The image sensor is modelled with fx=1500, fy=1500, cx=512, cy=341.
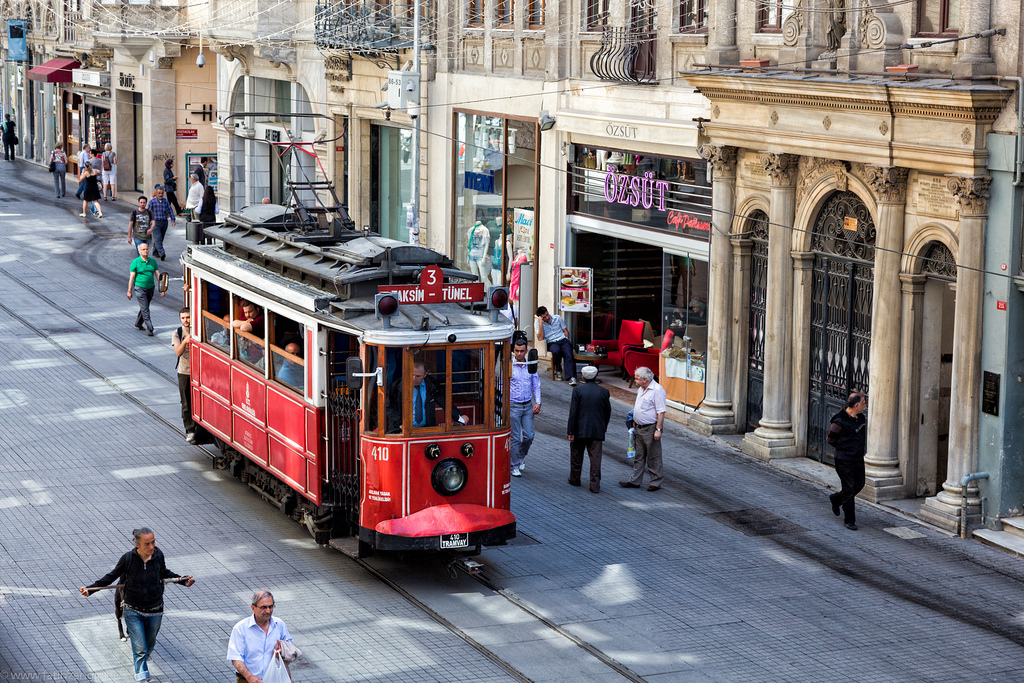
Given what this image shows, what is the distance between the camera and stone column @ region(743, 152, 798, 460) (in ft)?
63.3

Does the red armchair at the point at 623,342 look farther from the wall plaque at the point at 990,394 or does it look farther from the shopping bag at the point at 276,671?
the shopping bag at the point at 276,671

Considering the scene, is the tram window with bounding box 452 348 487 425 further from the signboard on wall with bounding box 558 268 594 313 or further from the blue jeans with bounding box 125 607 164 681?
the signboard on wall with bounding box 558 268 594 313

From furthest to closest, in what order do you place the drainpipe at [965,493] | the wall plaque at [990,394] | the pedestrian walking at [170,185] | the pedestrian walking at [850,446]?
the pedestrian walking at [170,185]
the pedestrian walking at [850,446]
the drainpipe at [965,493]
the wall plaque at [990,394]

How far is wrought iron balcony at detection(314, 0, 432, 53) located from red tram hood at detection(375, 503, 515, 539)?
16862 millimetres

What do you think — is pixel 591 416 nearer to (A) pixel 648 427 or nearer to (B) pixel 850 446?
(A) pixel 648 427

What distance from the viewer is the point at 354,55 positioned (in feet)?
106

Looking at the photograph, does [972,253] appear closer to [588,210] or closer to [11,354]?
[588,210]

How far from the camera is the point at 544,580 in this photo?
1457 cm

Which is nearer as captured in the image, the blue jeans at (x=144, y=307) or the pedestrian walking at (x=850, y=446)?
the pedestrian walking at (x=850, y=446)

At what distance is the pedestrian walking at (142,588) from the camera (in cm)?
1146

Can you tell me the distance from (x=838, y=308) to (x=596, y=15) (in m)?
7.89

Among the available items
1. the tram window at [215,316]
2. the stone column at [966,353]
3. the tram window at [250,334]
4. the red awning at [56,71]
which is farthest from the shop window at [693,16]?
the red awning at [56,71]

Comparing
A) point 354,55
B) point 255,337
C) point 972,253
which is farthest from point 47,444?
point 354,55

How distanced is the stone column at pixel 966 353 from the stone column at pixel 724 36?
16.3 feet
